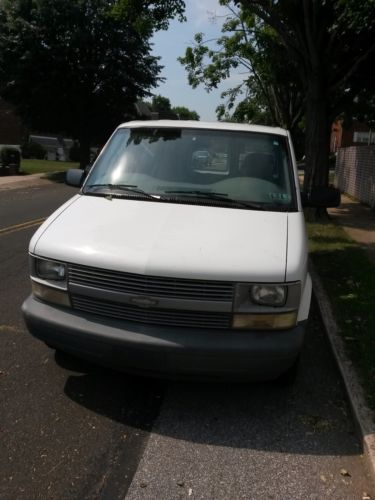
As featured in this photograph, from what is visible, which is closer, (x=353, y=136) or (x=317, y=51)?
(x=317, y=51)

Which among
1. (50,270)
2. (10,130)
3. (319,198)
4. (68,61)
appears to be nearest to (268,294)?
(50,270)

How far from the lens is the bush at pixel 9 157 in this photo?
993 inches

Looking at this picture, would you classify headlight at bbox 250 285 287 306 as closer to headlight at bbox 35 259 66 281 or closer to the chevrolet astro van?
the chevrolet astro van

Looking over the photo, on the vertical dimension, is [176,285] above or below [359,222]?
above

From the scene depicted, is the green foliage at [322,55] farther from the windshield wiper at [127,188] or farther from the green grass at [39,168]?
the green grass at [39,168]

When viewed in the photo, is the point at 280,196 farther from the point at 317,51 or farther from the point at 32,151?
the point at 32,151

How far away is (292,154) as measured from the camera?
4.62m

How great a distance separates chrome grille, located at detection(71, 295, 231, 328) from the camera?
326 centimetres

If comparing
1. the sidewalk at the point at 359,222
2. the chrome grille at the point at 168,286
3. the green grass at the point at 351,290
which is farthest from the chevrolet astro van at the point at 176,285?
the sidewalk at the point at 359,222

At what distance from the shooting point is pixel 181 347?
3.18 m

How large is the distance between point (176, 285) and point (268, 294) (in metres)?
0.58

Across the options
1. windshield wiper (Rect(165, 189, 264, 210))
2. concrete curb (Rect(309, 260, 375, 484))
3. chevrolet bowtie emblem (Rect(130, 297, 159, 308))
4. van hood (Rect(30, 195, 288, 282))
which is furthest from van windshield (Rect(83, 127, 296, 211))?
concrete curb (Rect(309, 260, 375, 484))

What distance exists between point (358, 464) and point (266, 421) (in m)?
0.66

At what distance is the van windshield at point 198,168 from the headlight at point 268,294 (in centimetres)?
98
